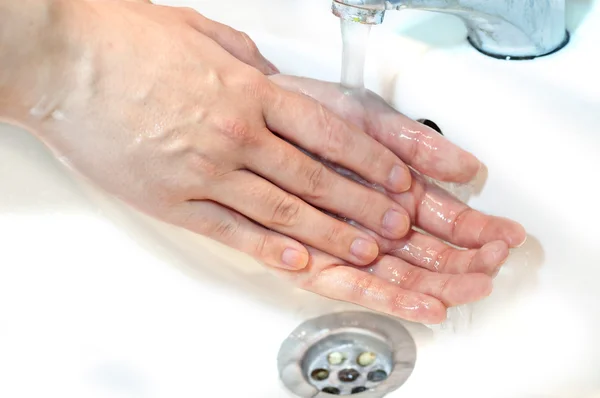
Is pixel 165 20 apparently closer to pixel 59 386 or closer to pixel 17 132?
pixel 17 132

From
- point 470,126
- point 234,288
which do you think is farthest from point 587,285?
point 234,288

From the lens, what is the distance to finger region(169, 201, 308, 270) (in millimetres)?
458

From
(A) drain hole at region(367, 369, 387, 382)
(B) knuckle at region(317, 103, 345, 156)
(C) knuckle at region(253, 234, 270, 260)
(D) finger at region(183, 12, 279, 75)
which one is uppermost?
(D) finger at region(183, 12, 279, 75)

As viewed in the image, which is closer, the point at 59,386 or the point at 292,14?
the point at 59,386

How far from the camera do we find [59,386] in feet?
1.42

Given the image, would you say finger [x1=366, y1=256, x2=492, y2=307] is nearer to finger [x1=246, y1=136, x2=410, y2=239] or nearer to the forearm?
finger [x1=246, y1=136, x2=410, y2=239]

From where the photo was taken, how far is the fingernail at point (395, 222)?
467 millimetres

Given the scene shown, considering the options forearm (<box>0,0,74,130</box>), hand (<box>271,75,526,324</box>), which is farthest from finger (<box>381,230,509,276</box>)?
forearm (<box>0,0,74,130</box>)

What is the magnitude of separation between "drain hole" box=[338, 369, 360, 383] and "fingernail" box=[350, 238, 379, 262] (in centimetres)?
7

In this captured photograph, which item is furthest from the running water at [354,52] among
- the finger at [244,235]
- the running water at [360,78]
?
the finger at [244,235]

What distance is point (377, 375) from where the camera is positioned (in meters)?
0.46

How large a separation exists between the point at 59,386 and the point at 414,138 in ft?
0.86

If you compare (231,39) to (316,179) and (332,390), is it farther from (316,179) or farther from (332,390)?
(332,390)

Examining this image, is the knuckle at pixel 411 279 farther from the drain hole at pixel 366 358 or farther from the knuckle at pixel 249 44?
the knuckle at pixel 249 44
